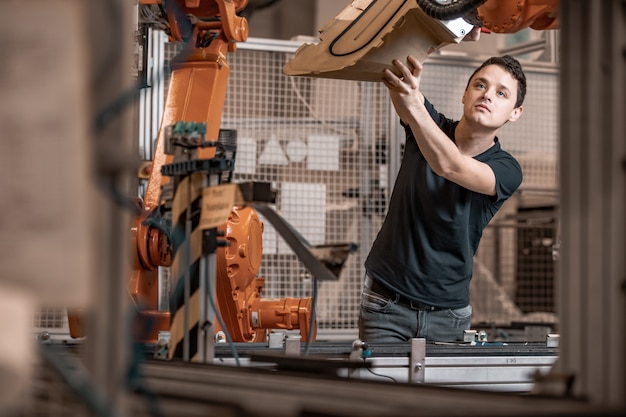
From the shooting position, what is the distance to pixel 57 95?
139 cm

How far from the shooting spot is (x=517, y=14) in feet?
13.2

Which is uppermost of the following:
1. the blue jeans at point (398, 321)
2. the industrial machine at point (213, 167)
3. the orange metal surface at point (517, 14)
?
the orange metal surface at point (517, 14)

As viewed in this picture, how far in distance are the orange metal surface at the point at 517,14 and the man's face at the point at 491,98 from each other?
22 centimetres

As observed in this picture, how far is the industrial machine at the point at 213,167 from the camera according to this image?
111 inches

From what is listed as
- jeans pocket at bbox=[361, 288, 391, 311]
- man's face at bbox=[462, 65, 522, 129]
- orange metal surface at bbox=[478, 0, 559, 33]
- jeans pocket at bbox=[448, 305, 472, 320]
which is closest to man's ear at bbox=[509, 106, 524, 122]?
man's face at bbox=[462, 65, 522, 129]

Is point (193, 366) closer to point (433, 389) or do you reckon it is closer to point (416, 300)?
point (433, 389)

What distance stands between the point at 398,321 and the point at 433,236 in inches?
15.3

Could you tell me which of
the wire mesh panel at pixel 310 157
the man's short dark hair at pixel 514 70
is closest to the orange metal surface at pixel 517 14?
the man's short dark hair at pixel 514 70

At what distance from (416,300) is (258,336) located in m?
1.33

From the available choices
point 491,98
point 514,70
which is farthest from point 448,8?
point 514,70

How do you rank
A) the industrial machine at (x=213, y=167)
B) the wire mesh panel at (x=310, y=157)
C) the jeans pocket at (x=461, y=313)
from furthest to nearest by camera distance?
the wire mesh panel at (x=310, y=157), the jeans pocket at (x=461, y=313), the industrial machine at (x=213, y=167)

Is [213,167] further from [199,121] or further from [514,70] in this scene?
[514,70]

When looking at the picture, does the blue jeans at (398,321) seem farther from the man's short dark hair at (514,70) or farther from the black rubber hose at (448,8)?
the black rubber hose at (448,8)

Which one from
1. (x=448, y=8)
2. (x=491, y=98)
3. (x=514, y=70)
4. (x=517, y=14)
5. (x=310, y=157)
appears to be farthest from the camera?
(x=310, y=157)
